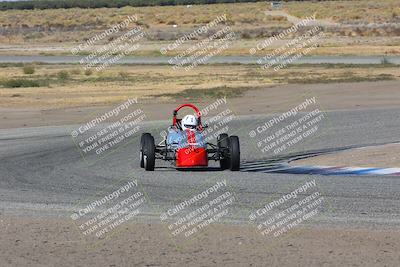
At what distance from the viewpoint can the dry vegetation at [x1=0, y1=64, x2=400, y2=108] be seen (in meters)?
39.1

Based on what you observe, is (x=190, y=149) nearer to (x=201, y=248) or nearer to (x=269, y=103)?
(x=201, y=248)

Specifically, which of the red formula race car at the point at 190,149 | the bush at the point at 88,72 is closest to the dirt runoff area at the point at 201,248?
the red formula race car at the point at 190,149

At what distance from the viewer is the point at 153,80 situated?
46969mm

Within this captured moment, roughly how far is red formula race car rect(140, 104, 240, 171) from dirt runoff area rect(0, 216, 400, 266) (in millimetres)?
5669

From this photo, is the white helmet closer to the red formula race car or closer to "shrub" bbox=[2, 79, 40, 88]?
the red formula race car

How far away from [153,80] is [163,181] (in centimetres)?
3039

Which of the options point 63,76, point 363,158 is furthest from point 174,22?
point 363,158

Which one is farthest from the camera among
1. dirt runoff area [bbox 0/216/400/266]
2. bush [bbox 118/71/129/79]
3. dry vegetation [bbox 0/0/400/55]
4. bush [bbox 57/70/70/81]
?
dry vegetation [bbox 0/0/400/55]

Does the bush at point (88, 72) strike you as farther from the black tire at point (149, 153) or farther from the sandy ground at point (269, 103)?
the black tire at point (149, 153)

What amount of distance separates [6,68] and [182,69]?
11.1 meters

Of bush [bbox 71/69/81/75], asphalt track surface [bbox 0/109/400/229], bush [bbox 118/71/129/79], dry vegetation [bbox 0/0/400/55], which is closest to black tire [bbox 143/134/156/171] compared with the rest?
asphalt track surface [bbox 0/109/400/229]

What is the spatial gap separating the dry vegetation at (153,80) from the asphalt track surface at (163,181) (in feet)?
43.0

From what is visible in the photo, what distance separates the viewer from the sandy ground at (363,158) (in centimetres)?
1962

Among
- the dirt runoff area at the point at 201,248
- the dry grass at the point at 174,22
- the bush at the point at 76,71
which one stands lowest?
the dirt runoff area at the point at 201,248
